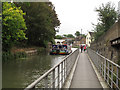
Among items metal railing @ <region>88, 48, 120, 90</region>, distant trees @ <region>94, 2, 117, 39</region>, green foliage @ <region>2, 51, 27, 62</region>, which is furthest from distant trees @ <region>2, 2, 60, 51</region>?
metal railing @ <region>88, 48, 120, 90</region>

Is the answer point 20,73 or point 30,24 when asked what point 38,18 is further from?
point 20,73

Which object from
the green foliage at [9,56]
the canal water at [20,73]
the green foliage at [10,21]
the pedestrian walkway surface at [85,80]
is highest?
the green foliage at [10,21]

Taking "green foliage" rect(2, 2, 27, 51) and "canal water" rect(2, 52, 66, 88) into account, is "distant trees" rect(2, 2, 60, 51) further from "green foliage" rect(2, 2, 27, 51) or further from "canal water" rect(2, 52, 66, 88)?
"canal water" rect(2, 52, 66, 88)

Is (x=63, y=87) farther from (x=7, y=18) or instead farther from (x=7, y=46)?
(x=7, y=46)

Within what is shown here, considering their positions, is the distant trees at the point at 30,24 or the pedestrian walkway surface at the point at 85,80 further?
the distant trees at the point at 30,24

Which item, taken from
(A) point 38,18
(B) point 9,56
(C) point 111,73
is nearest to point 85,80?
(C) point 111,73

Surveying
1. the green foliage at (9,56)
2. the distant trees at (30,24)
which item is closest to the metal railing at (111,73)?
the distant trees at (30,24)

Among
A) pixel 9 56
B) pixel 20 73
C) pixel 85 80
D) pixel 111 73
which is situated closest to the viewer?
pixel 111 73

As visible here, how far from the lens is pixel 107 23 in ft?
79.6

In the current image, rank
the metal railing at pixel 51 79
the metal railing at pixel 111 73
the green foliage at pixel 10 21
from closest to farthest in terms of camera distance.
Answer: the metal railing at pixel 51 79
the metal railing at pixel 111 73
the green foliage at pixel 10 21

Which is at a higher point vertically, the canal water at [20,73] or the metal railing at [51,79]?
the metal railing at [51,79]

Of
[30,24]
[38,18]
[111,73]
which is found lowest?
[111,73]

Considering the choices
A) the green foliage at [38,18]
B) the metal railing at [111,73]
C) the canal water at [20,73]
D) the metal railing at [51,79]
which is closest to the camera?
the metal railing at [51,79]

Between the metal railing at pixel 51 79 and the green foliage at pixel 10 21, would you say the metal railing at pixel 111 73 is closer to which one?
the metal railing at pixel 51 79
